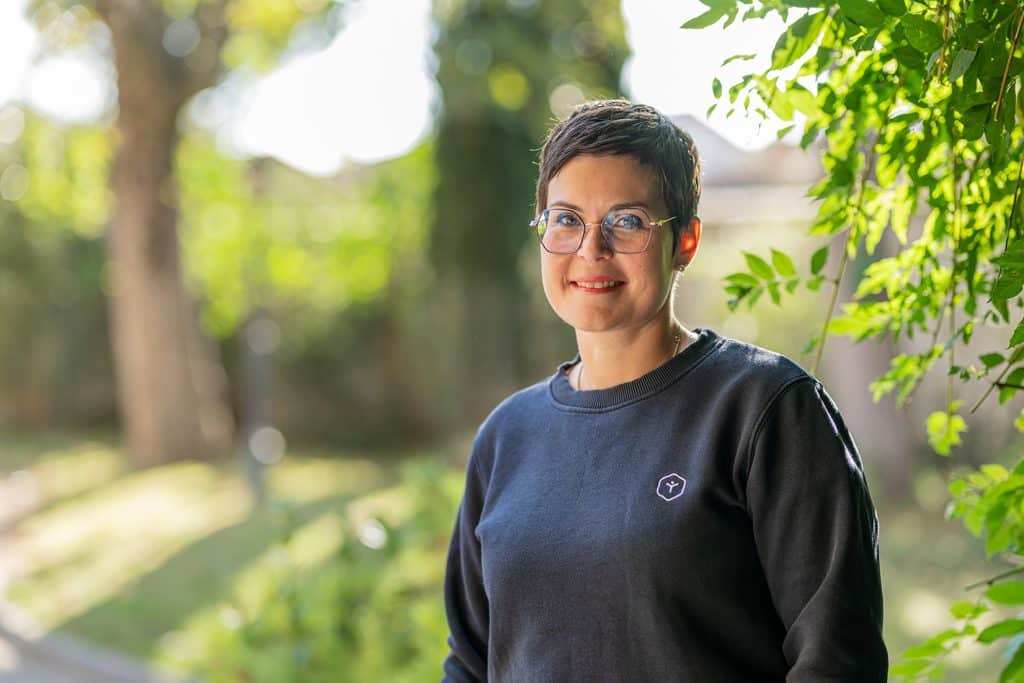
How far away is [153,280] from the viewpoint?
14.4 metres

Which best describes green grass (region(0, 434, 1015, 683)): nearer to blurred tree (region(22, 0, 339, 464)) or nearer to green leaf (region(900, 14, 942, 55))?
blurred tree (region(22, 0, 339, 464))

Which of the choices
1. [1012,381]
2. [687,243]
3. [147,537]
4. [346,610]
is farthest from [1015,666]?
[147,537]

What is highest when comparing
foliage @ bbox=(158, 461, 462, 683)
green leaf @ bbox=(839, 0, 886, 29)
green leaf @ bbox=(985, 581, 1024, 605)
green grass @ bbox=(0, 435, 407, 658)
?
green leaf @ bbox=(839, 0, 886, 29)

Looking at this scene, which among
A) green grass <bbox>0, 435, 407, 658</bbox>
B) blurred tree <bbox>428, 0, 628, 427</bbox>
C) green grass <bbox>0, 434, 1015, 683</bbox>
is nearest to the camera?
green grass <bbox>0, 434, 1015, 683</bbox>

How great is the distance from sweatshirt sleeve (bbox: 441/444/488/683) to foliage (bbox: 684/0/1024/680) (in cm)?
60

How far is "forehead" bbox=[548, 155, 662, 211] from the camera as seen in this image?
189 cm

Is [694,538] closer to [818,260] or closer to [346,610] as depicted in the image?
[818,260]

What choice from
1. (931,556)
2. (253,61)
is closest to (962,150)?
(931,556)

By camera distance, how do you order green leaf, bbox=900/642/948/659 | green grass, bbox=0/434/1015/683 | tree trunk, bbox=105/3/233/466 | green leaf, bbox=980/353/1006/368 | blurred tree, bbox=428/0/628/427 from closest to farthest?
green leaf, bbox=980/353/1006/368, green leaf, bbox=900/642/948/659, green grass, bbox=0/434/1015/683, blurred tree, bbox=428/0/628/427, tree trunk, bbox=105/3/233/466

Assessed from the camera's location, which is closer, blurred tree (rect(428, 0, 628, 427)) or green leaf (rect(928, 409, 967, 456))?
green leaf (rect(928, 409, 967, 456))

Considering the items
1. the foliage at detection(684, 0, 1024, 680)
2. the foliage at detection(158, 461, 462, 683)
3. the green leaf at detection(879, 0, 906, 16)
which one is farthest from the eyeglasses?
the foliage at detection(158, 461, 462, 683)

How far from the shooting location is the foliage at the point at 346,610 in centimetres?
507

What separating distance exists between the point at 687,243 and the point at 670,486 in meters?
0.43

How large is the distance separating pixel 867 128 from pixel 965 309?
13.8 inches
